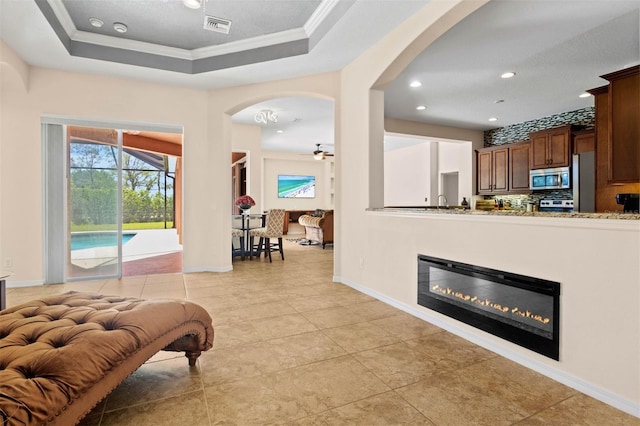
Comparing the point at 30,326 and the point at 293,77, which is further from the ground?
the point at 293,77

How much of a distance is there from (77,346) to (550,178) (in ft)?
23.5

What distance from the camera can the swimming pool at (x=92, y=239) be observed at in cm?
459

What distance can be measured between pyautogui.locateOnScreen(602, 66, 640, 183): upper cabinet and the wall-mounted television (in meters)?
9.07

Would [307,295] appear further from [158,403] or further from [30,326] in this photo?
[30,326]

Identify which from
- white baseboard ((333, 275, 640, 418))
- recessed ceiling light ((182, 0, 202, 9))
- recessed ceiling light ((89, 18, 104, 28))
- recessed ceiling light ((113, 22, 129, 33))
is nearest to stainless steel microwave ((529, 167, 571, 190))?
white baseboard ((333, 275, 640, 418))

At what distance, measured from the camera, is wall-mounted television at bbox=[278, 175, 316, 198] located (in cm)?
1158

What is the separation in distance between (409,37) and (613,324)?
2.77 m

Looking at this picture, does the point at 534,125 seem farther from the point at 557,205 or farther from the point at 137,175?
the point at 137,175

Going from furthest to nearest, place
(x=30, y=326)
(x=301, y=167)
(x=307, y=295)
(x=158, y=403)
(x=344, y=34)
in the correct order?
(x=301, y=167) → (x=307, y=295) → (x=344, y=34) → (x=158, y=403) → (x=30, y=326)

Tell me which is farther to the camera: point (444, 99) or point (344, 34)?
point (444, 99)

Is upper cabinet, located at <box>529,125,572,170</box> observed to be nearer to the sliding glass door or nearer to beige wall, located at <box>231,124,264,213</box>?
beige wall, located at <box>231,124,264,213</box>

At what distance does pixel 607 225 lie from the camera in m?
1.77

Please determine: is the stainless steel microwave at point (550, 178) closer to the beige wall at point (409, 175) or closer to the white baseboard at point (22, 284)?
the beige wall at point (409, 175)

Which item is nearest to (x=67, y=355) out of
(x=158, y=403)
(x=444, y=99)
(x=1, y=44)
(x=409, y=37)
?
(x=158, y=403)
